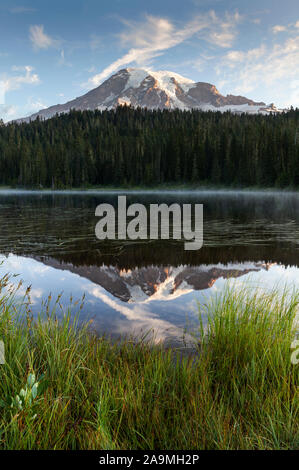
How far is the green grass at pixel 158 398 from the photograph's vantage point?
248cm

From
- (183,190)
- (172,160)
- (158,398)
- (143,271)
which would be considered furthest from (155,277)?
(172,160)

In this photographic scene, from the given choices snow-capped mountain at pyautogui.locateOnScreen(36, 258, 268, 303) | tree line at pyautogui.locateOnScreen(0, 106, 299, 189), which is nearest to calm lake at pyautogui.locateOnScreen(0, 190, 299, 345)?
snow-capped mountain at pyautogui.locateOnScreen(36, 258, 268, 303)

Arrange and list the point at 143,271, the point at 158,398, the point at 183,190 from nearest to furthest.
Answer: the point at 158,398, the point at 143,271, the point at 183,190

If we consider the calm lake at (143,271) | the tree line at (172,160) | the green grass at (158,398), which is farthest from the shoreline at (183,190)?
the green grass at (158,398)

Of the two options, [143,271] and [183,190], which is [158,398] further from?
[183,190]

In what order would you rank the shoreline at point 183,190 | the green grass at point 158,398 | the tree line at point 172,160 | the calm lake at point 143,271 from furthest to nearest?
the tree line at point 172,160, the shoreline at point 183,190, the calm lake at point 143,271, the green grass at point 158,398

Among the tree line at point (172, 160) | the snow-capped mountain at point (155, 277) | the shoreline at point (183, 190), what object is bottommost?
the snow-capped mountain at point (155, 277)

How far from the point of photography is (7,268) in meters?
9.30

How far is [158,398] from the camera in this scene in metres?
3.03

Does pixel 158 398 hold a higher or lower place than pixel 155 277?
higher

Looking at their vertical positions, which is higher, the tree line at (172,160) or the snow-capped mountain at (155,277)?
the tree line at (172,160)

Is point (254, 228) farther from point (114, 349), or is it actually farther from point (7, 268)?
point (114, 349)

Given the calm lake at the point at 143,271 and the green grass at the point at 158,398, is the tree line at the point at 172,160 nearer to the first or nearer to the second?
the calm lake at the point at 143,271
